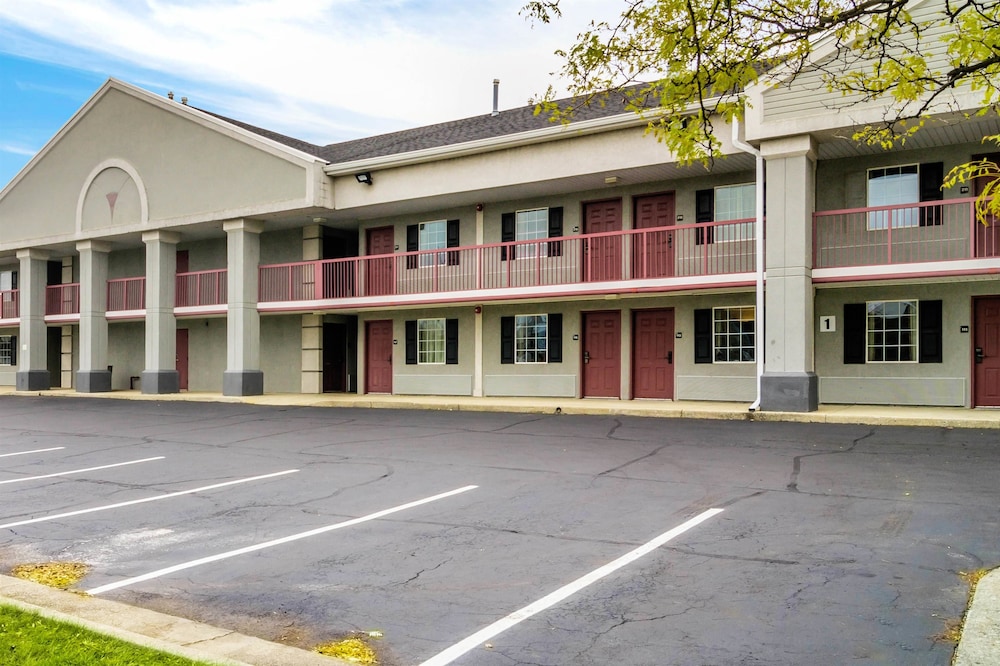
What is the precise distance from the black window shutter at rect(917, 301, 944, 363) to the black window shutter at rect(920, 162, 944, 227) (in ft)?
5.56

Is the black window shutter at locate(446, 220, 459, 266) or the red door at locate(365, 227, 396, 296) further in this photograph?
the red door at locate(365, 227, 396, 296)

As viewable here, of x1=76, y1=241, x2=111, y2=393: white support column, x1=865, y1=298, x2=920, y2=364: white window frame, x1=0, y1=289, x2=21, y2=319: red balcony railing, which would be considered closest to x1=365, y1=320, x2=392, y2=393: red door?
x1=76, y1=241, x2=111, y2=393: white support column

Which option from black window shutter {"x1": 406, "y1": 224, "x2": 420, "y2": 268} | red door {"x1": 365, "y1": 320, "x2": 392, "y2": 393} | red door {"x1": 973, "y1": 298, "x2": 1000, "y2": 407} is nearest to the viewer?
red door {"x1": 973, "y1": 298, "x2": 1000, "y2": 407}

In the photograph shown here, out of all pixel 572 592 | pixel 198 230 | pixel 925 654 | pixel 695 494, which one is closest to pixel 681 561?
pixel 572 592

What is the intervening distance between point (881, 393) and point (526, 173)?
9.29 metres

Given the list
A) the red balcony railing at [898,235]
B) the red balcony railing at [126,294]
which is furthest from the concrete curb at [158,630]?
the red balcony railing at [126,294]

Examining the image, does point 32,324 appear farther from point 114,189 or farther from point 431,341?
point 431,341

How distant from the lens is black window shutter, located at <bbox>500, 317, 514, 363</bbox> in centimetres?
2122

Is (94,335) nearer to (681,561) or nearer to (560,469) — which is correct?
(560,469)

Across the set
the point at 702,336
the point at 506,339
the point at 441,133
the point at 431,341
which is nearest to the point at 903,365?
the point at 702,336

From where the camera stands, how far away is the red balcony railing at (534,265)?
17.6 metres

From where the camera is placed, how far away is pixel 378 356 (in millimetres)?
23938

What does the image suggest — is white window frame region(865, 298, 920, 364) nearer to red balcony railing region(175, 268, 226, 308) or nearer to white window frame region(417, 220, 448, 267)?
white window frame region(417, 220, 448, 267)

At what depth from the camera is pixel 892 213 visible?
1631 centimetres
